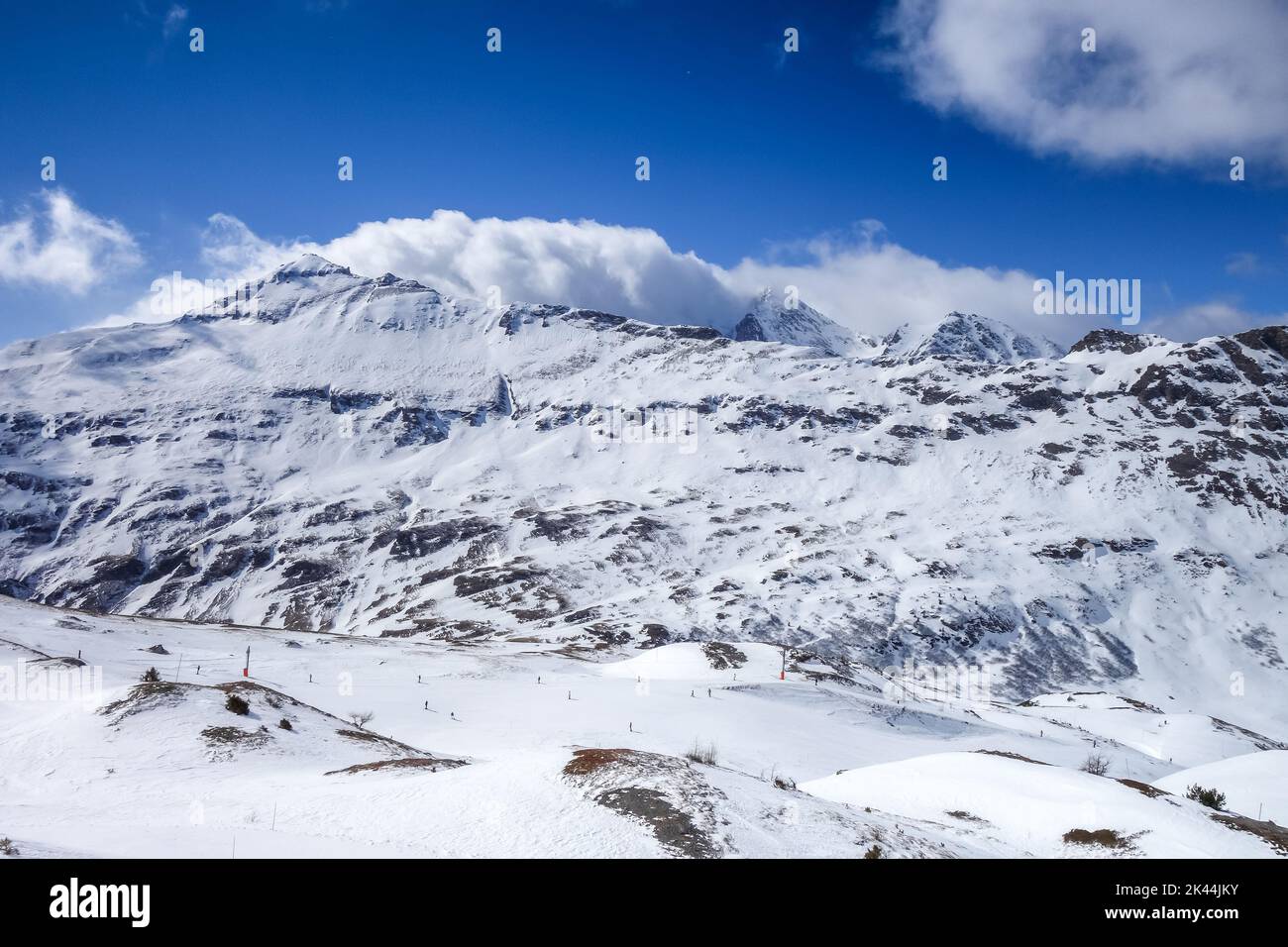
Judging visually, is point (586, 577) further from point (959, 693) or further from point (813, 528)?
point (959, 693)

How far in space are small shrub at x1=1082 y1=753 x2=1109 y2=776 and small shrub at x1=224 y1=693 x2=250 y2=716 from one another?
150 ft

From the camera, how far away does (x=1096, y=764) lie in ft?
161

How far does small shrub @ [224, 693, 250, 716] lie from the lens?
29609mm

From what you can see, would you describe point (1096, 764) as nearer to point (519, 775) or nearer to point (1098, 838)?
point (1098, 838)

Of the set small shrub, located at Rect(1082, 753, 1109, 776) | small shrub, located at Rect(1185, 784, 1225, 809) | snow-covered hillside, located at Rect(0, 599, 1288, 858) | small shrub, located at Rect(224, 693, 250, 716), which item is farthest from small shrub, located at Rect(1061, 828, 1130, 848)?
small shrub, located at Rect(1082, 753, 1109, 776)

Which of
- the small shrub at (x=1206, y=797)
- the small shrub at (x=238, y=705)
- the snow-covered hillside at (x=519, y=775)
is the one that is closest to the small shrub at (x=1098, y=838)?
the snow-covered hillside at (x=519, y=775)

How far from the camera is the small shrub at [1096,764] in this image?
47.4 m

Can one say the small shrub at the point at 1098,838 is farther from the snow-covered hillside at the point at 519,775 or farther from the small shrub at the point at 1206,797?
the small shrub at the point at 1206,797

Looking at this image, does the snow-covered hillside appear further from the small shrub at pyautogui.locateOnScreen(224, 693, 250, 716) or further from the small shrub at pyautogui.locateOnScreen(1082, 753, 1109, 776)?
the small shrub at pyautogui.locateOnScreen(1082, 753, 1109, 776)

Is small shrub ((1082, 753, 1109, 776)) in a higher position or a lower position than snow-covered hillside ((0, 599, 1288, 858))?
lower

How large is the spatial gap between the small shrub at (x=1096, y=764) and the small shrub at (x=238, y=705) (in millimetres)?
45733

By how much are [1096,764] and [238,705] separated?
1972 inches
